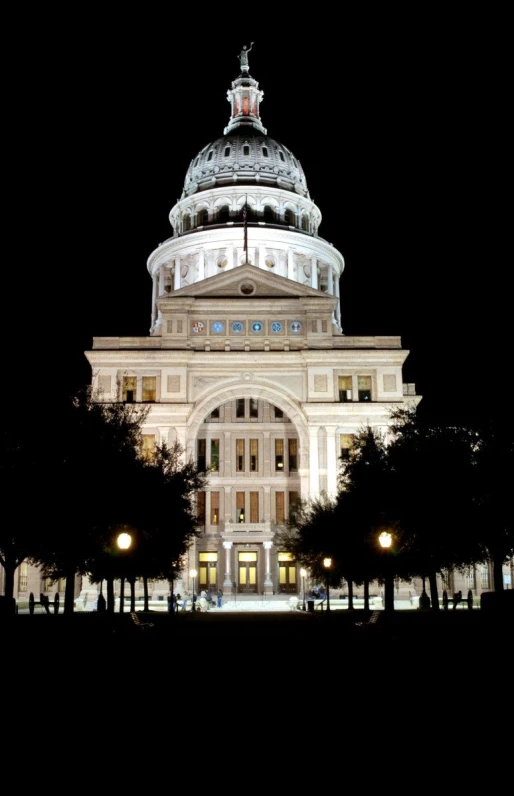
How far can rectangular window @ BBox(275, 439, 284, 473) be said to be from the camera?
8038 cm

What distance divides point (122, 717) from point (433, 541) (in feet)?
105

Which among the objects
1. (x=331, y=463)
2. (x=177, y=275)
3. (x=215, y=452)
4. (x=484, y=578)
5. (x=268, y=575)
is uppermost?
(x=177, y=275)

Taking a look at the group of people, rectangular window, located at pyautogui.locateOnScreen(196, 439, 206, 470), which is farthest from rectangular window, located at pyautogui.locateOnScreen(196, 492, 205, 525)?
the group of people

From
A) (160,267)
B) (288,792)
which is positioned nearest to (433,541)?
(288,792)

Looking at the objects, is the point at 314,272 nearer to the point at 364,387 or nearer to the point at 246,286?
the point at 246,286

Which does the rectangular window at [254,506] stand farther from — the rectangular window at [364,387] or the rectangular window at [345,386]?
the rectangular window at [364,387]

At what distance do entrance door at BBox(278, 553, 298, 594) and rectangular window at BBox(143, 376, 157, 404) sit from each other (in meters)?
17.9

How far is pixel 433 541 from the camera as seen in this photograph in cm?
4131

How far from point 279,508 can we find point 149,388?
1602 centimetres

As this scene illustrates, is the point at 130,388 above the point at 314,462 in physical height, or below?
above

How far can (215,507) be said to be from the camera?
261 ft

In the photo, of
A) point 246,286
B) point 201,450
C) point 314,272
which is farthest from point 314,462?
point 314,272

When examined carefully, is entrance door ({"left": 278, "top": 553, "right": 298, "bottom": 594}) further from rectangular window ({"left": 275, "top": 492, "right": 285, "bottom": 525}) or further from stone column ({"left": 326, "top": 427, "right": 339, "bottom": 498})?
stone column ({"left": 326, "top": 427, "right": 339, "bottom": 498})

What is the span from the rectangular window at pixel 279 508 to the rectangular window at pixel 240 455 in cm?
393
